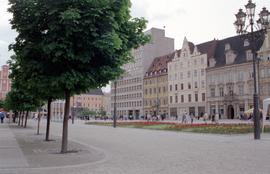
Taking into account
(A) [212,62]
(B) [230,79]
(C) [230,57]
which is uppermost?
(C) [230,57]

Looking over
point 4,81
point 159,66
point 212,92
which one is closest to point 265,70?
point 212,92

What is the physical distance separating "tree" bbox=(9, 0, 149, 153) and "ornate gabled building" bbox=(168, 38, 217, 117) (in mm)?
76993

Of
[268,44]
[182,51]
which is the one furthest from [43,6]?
[182,51]

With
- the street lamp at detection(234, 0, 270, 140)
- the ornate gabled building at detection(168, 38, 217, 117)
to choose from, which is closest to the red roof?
the ornate gabled building at detection(168, 38, 217, 117)

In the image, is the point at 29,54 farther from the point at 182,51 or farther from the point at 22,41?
the point at 182,51

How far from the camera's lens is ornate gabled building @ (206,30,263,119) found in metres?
77.7

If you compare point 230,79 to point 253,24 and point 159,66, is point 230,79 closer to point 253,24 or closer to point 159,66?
point 159,66

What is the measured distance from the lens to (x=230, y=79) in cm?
8206

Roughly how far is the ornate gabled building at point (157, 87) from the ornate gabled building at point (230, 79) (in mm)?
19882

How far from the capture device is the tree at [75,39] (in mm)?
13586

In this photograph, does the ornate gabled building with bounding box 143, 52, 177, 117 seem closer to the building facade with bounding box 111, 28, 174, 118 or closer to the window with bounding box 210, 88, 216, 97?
the building facade with bounding box 111, 28, 174, 118

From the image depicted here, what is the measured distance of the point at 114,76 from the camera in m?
15.2

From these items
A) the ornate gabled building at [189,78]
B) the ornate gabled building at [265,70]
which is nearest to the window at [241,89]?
the ornate gabled building at [265,70]

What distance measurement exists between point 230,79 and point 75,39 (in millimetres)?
72158
